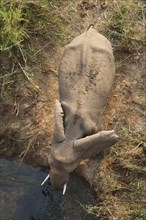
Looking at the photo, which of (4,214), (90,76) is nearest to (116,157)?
(90,76)

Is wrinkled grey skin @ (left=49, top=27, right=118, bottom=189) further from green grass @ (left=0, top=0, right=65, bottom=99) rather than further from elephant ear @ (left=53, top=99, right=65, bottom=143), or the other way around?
green grass @ (left=0, top=0, right=65, bottom=99)

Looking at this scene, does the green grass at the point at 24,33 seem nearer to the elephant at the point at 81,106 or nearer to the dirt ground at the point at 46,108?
the dirt ground at the point at 46,108

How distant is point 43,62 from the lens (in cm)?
652

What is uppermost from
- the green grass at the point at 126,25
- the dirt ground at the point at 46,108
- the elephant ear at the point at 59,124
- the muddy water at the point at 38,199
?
the green grass at the point at 126,25

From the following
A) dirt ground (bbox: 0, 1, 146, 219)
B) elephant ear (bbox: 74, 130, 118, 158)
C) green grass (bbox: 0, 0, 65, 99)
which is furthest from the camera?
green grass (bbox: 0, 0, 65, 99)

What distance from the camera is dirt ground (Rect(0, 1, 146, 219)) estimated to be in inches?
245

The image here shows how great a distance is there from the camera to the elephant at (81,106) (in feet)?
17.3

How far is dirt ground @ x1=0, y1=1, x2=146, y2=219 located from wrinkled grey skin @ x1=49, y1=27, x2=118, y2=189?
2.01 feet

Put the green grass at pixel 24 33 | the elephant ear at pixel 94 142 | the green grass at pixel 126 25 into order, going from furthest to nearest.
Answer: the green grass at pixel 126 25 → the green grass at pixel 24 33 → the elephant ear at pixel 94 142

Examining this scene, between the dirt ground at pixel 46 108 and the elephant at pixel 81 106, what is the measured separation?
0.57 meters

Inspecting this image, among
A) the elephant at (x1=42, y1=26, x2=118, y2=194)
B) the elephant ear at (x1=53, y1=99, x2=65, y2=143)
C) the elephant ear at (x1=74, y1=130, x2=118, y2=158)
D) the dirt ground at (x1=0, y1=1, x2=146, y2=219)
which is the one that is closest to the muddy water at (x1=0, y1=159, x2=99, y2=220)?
the dirt ground at (x1=0, y1=1, x2=146, y2=219)

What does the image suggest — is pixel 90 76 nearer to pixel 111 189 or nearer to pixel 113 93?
pixel 113 93

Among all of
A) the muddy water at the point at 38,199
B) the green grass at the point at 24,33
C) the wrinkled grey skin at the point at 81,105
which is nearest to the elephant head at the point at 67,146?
the wrinkled grey skin at the point at 81,105

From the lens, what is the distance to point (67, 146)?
530cm
